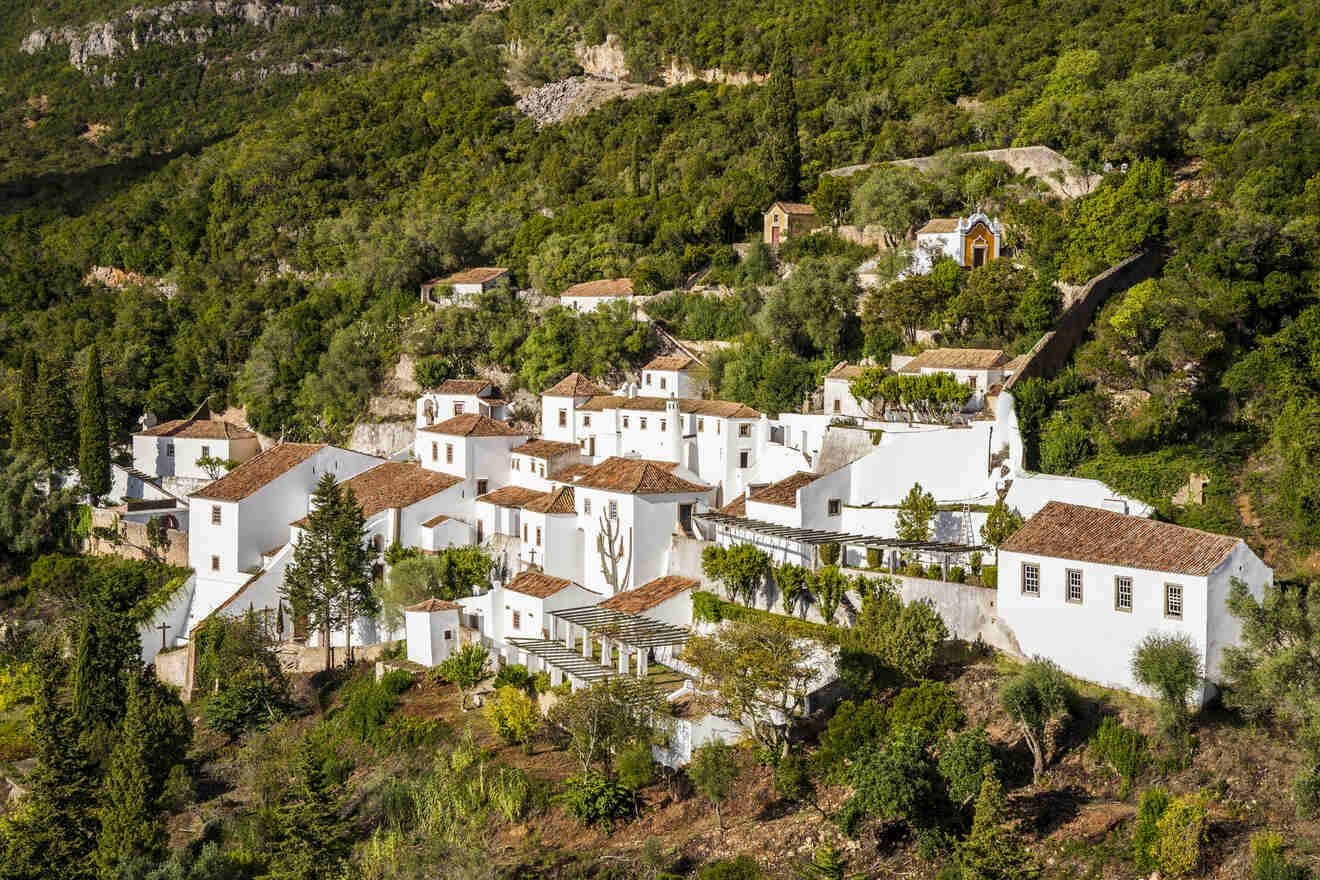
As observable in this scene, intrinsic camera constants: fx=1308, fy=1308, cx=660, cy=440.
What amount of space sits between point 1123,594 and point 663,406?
57.3 ft

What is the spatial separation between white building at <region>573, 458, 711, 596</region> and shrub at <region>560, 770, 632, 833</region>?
8.57 meters

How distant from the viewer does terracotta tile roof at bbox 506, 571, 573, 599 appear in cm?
3316

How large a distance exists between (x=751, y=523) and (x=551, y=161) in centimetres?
4479

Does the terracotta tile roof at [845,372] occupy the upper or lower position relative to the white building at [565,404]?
upper

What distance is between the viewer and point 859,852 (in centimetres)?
2284

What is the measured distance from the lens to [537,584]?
33.9 m

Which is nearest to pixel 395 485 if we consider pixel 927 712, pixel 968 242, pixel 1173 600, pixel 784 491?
pixel 784 491

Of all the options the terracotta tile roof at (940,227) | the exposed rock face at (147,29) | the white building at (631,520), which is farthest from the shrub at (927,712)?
the exposed rock face at (147,29)

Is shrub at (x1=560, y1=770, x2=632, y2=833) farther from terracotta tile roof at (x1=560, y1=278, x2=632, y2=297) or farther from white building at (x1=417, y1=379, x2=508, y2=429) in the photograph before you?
terracotta tile roof at (x1=560, y1=278, x2=632, y2=297)

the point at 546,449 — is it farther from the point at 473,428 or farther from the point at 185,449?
the point at 185,449

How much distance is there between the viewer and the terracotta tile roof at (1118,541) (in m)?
23.9

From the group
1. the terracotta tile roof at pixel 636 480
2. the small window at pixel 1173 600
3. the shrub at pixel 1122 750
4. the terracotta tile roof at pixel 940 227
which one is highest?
the terracotta tile roof at pixel 940 227

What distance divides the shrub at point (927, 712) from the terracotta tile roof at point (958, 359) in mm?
13209

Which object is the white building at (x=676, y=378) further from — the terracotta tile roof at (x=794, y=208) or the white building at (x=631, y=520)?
the terracotta tile roof at (x=794, y=208)
